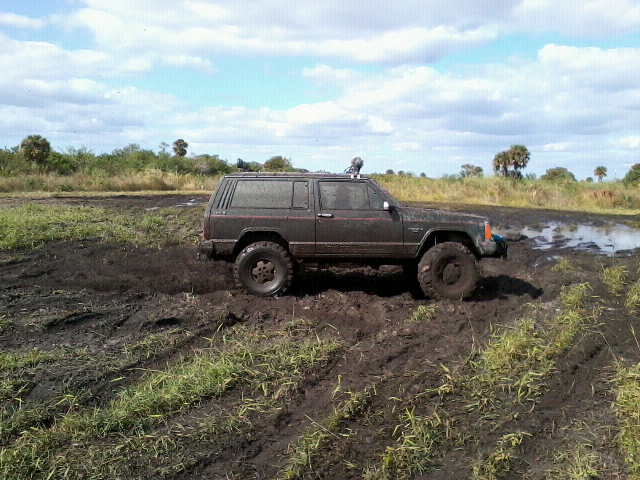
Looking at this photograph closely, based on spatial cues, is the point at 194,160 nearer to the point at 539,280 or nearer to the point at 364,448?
the point at 539,280

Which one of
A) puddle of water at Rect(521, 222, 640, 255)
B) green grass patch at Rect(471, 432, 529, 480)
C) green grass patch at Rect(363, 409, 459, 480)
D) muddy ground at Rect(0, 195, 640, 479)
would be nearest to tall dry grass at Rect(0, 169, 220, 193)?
muddy ground at Rect(0, 195, 640, 479)

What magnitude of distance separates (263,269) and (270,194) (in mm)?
1104

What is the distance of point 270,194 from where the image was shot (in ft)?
30.8

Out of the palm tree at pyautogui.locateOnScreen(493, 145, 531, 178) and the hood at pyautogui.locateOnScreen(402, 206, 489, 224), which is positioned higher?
the palm tree at pyautogui.locateOnScreen(493, 145, 531, 178)

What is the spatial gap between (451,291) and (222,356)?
395 centimetres

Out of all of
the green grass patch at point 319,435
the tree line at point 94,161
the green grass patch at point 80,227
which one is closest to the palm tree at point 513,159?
the tree line at point 94,161

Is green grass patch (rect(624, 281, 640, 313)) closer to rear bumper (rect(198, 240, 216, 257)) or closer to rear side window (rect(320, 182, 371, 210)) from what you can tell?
rear side window (rect(320, 182, 371, 210))

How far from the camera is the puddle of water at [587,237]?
14.9m

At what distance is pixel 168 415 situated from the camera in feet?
16.9

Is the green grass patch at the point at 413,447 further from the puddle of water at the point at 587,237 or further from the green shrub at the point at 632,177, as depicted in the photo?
the green shrub at the point at 632,177

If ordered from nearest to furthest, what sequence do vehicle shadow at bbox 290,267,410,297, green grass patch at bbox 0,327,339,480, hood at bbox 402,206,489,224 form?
green grass patch at bbox 0,327,339,480
hood at bbox 402,206,489,224
vehicle shadow at bbox 290,267,410,297

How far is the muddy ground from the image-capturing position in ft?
15.5

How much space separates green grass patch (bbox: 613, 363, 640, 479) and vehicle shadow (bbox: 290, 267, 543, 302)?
11.5ft

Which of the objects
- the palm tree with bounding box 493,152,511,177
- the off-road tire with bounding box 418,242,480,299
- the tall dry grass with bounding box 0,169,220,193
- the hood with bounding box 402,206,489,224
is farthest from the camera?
the palm tree with bounding box 493,152,511,177
